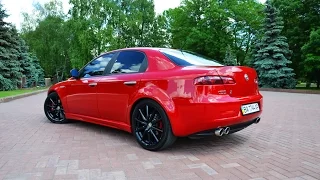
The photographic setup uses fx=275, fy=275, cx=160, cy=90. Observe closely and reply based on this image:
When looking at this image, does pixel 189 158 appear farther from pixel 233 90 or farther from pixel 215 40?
pixel 215 40

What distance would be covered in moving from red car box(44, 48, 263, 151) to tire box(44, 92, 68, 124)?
1.32 m

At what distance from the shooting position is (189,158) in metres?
3.55

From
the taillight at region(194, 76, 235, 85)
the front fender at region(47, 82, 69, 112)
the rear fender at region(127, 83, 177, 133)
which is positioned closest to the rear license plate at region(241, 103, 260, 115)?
the taillight at region(194, 76, 235, 85)

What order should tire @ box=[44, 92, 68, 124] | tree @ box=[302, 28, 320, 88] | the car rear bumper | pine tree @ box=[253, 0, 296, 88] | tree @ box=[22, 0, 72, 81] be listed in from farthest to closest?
1. tree @ box=[22, 0, 72, 81]
2. pine tree @ box=[253, 0, 296, 88]
3. tree @ box=[302, 28, 320, 88]
4. tire @ box=[44, 92, 68, 124]
5. the car rear bumper

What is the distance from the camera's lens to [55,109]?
243 inches

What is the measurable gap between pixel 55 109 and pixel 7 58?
718 inches

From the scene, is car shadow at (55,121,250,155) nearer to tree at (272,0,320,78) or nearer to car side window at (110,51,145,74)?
car side window at (110,51,145,74)

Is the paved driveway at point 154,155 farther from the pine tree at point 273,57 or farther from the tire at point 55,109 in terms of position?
the pine tree at point 273,57

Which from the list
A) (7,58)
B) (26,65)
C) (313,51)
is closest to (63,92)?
(313,51)

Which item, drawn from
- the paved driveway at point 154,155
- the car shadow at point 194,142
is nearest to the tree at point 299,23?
the paved driveway at point 154,155

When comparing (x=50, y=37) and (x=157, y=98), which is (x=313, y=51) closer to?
(x=157, y=98)

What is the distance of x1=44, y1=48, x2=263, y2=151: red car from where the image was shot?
345 cm

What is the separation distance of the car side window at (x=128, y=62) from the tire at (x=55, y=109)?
212 centimetres

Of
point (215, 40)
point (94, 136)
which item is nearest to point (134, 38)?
point (215, 40)
